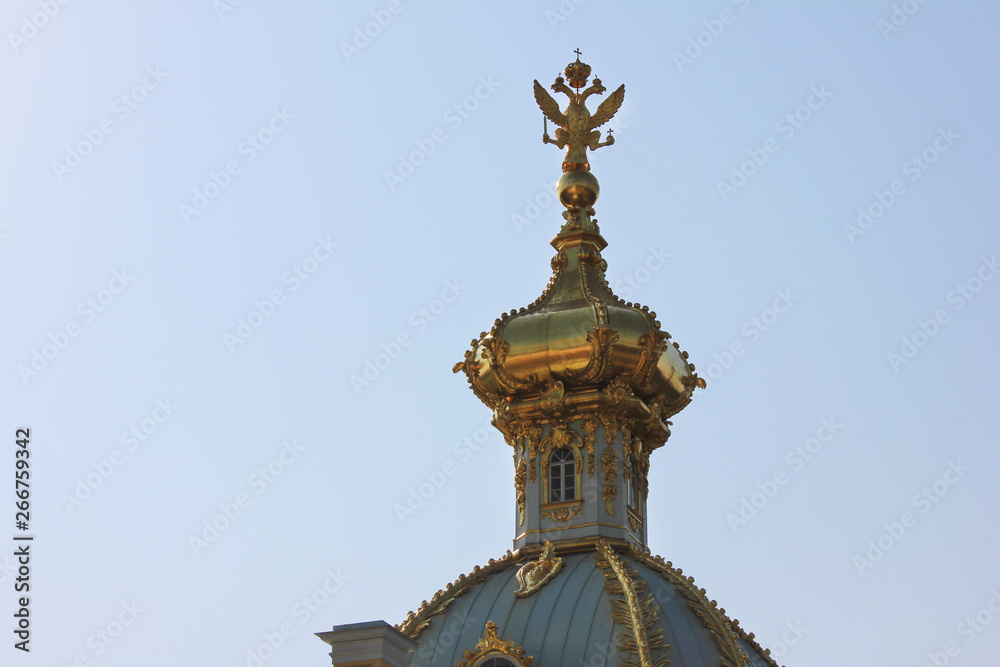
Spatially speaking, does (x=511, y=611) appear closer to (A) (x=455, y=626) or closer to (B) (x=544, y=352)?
(A) (x=455, y=626)

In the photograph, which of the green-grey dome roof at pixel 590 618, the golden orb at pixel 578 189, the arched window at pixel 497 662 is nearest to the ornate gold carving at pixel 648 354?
the green-grey dome roof at pixel 590 618

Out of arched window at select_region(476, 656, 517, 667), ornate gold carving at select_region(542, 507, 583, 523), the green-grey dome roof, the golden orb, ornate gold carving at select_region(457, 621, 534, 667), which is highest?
the golden orb

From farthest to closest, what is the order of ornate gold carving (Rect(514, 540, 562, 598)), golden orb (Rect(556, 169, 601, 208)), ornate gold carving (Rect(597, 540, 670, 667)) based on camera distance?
1. golden orb (Rect(556, 169, 601, 208))
2. ornate gold carving (Rect(514, 540, 562, 598))
3. ornate gold carving (Rect(597, 540, 670, 667))

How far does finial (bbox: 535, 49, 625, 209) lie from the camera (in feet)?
136

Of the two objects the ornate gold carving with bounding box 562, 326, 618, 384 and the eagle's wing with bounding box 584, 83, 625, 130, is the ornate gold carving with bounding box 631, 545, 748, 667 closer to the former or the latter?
the ornate gold carving with bounding box 562, 326, 618, 384

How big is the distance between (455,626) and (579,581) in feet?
7.51

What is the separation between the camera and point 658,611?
34719mm

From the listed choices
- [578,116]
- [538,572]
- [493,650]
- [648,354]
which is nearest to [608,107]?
[578,116]

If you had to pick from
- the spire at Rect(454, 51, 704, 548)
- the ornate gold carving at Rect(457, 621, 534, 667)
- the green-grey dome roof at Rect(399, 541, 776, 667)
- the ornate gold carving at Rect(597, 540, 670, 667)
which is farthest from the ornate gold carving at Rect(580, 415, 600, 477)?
the ornate gold carving at Rect(457, 621, 534, 667)

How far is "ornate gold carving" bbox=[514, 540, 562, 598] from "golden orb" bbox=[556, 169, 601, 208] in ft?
25.6

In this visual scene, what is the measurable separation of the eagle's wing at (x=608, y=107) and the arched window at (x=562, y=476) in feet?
23.3

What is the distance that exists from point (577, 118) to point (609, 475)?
7.77 meters

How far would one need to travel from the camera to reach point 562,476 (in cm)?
3862

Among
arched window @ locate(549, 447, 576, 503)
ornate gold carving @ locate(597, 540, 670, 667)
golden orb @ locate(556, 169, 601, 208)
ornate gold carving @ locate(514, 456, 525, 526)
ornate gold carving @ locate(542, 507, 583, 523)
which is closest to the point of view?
ornate gold carving @ locate(597, 540, 670, 667)
